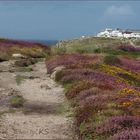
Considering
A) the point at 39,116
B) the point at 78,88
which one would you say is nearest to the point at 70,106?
the point at 39,116

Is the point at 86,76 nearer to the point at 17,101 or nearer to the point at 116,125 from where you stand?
the point at 17,101

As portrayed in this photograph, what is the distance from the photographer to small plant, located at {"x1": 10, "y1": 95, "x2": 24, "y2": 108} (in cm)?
2619

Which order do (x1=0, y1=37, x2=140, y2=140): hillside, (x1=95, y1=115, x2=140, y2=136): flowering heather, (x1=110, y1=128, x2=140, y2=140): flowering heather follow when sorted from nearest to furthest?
(x1=110, y1=128, x2=140, y2=140): flowering heather < (x1=95, y1=115, x2=140, y2=136): flowering heather < (x1=0, y1=37, x2=140, y2=140): hillside

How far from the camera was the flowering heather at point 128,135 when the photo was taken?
54.9 ft

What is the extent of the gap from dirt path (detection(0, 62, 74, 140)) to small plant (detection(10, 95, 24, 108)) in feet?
0.99

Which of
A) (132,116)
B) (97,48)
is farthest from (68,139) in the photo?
(97,48)

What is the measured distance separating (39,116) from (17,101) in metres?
3.65

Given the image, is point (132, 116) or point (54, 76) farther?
point (54, 76)

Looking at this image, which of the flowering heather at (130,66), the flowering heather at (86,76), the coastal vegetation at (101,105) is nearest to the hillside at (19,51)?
the flowering heather at (130,66)

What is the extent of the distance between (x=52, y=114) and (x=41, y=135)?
15.2 ft

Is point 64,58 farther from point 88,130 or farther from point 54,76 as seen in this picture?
point 88,130

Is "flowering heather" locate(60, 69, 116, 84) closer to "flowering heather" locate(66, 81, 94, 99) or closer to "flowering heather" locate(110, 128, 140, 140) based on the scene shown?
"flowering heather" locate(66, 81, 94, 99)

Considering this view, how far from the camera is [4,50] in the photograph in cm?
6322

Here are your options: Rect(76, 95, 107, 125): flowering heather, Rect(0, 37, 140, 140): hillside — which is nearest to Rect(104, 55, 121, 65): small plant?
Rect(0, 37, 140, 140): hillside
